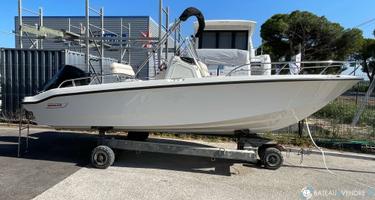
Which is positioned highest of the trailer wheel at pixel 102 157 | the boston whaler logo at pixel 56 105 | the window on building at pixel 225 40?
the window on building at pixel 225 40

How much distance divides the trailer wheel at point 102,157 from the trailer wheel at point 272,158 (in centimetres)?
241

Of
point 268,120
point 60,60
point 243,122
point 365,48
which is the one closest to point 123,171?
point 243,122

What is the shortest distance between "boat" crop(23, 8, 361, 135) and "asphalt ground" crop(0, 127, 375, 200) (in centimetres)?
64

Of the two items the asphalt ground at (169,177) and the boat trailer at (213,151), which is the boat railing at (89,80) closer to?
the boat trailer at (213,151)

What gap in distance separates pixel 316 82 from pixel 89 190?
340cm

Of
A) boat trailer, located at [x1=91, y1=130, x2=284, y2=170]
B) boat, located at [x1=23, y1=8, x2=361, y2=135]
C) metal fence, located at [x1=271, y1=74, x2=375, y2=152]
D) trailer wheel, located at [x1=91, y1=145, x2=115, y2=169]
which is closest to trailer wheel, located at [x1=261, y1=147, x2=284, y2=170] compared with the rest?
boat trailer, located at [x1=91, y1=130, x2=284, y2=170]

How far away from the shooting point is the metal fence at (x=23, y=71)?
9547 millimetres

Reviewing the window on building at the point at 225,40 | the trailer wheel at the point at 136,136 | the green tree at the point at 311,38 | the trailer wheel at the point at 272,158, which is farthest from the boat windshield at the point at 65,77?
the green tree at the point at 311,38

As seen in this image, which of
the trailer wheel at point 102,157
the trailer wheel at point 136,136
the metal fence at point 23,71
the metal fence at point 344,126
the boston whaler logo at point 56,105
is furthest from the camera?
the metal fence at point 23,71

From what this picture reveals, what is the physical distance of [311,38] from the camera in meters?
32.3

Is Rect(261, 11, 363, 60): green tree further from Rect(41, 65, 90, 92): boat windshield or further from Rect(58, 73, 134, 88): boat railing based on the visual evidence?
Rect(41, 65, 90, 92): boat windshield

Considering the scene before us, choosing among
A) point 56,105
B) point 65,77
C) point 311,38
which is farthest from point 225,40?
point 311,38

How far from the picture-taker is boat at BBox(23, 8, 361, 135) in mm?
5086

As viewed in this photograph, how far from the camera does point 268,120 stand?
545 centimetres
